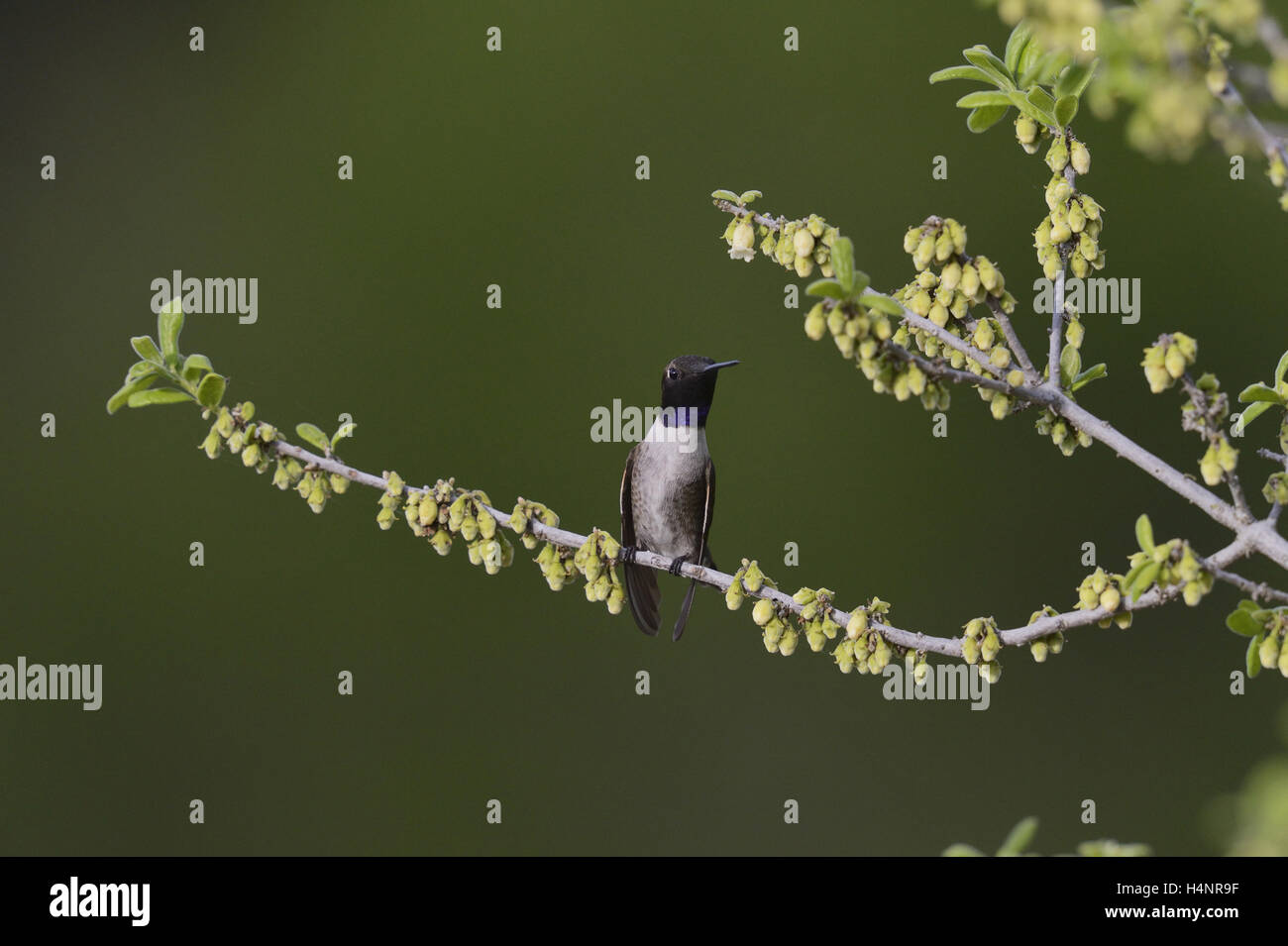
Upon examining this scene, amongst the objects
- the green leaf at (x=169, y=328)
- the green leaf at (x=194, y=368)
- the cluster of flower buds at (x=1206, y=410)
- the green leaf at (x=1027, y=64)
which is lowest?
the cluster of flower buds at (x=1206, y=410)

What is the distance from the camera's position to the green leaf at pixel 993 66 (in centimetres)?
106

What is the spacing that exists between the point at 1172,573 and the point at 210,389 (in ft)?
2.95

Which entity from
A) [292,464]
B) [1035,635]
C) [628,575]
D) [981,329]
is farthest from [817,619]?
[628,575]

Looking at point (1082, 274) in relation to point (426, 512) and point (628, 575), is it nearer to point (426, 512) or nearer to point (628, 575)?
point (426, 512)

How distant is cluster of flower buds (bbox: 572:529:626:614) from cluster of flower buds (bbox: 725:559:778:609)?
116 mm

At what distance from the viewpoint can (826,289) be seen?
2.95ft

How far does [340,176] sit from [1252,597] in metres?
3.25

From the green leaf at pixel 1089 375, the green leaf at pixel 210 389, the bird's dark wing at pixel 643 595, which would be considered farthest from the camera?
the bird's dark wing at pixel 643 595

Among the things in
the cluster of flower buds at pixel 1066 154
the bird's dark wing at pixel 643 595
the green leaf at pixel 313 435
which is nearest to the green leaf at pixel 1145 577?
the cluster of flower buds at pixel 1066 154

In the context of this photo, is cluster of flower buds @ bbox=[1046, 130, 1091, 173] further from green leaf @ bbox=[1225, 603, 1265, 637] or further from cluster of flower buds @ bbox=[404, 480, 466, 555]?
cluster of flower buds @ bbox=[404, 480, 466, 555]

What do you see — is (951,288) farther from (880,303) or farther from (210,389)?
(210,389)

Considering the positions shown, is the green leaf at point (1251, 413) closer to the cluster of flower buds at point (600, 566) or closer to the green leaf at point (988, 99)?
the green leaf at point (988, 99)

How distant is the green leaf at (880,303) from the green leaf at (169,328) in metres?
0.65

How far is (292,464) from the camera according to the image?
1.31m
